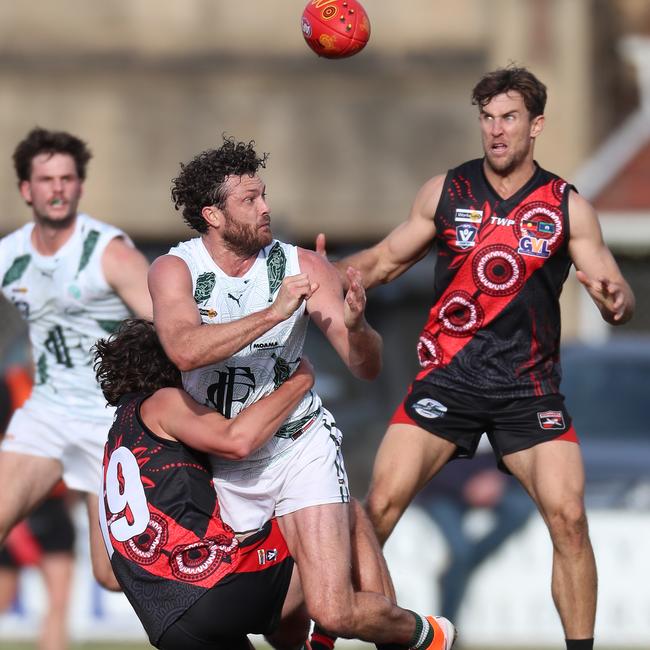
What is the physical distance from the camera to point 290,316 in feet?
19.0

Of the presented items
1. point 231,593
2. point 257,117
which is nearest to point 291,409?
point 231,593

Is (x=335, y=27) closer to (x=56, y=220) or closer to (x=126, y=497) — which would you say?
(x=56, y=220)

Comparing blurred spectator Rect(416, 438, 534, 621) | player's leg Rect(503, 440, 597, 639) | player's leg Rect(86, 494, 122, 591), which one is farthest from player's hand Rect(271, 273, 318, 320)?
blurred spectator Rect(416, 438, 534, 621)

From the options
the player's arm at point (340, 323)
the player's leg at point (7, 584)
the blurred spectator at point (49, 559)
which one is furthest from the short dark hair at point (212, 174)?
the player's leg at point (7, 584)

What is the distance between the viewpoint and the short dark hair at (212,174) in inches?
239

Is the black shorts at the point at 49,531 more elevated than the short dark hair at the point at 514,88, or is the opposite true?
the short dark hair at the point at 514,88

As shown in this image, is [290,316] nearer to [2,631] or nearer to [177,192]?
[177,192]

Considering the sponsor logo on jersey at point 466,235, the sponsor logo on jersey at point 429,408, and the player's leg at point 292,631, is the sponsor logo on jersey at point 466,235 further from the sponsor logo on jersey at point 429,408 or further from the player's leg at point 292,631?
the player's leg at point 292,631

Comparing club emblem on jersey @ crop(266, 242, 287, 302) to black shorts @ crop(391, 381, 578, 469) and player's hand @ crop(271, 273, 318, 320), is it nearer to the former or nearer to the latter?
player's hand @ crop(271, 273, 318, 320)

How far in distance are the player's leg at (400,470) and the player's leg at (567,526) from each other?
17.2 inches

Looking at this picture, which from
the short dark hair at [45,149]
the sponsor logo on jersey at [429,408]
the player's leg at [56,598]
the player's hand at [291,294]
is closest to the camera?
the player's hand at [291,294]

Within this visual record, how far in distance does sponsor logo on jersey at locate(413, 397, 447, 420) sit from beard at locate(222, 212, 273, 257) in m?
1.22

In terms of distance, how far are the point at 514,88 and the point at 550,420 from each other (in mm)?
1472

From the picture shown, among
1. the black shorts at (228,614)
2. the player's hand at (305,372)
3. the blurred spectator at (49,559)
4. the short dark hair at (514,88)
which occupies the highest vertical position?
the short dark hair at (514,88)
